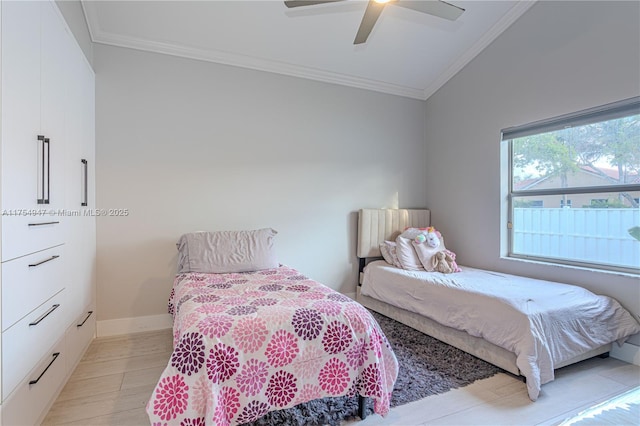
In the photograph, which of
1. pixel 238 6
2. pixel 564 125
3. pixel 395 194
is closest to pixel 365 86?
pixel 395 194

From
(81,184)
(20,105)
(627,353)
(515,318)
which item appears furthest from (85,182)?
(627,353)

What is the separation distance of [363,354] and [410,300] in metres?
1.42

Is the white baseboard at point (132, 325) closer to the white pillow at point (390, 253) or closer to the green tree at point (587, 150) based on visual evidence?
the white pillow at point (390, 253)

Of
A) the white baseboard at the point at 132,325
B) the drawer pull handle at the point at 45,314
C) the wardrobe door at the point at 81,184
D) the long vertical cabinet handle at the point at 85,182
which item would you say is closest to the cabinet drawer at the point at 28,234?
the wardrobe door at the point at 81,184

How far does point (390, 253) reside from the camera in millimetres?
3576

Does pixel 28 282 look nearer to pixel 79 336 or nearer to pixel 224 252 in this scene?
pixel 79 336

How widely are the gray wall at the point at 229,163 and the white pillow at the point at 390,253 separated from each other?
38cm

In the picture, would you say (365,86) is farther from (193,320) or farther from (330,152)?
(193,320)

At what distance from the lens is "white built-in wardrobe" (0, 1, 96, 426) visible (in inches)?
56.1

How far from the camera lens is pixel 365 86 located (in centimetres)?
388

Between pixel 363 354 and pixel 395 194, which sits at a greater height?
pixel 395 194

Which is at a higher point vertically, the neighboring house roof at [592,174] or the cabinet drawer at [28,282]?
the neighboring house roof at [592,174]

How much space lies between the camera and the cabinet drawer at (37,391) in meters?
1.41

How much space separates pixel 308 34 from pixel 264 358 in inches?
113
